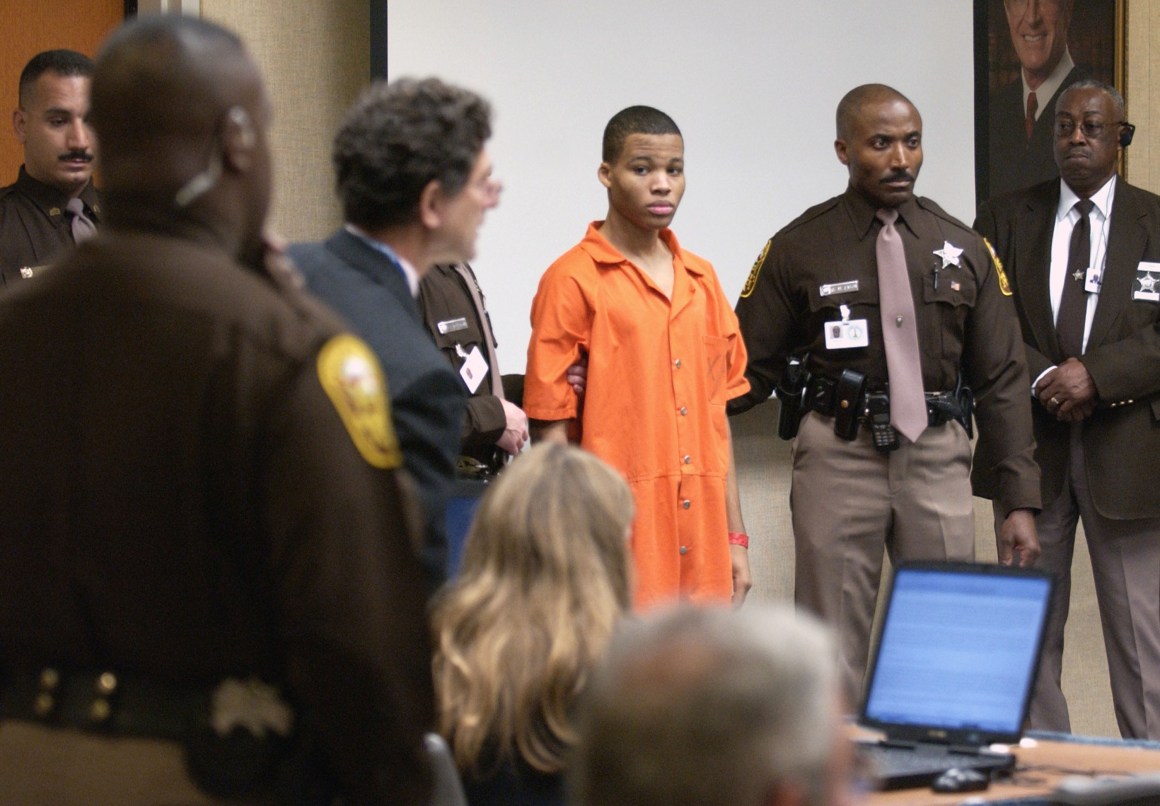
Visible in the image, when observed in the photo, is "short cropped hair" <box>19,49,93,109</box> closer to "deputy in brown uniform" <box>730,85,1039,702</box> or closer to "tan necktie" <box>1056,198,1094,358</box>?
"deputy in brown uniform" <box>730,85,1039,702</box>

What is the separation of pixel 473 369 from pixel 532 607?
1.86m

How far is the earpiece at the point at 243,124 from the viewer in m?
1.45

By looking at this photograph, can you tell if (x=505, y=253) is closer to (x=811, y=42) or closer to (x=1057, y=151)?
(x=811, y=42)

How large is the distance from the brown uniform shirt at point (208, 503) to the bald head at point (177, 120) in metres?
0.05

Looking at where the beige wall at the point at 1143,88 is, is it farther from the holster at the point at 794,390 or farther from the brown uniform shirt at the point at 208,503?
the brown uniform shirt at the point at 208,503

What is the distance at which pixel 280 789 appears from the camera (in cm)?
144

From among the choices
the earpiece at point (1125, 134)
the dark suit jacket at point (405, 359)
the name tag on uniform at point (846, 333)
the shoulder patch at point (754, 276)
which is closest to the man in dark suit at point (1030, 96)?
the earpiece at point (1125, 134)

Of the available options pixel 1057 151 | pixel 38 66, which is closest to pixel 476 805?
pixel 38 66

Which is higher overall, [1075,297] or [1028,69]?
[1028,69]

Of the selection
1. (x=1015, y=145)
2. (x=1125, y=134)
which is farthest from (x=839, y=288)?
(x=1015, y=145)

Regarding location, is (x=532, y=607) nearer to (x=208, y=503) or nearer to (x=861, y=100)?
(x=208, y=503)

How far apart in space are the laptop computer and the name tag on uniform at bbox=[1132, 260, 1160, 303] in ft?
7.65

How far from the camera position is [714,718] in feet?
3.11

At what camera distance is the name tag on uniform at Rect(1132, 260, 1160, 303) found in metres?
4.60
